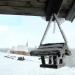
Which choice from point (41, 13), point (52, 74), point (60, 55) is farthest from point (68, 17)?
point (52, 74)

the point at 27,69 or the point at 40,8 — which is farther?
the point at 27,69

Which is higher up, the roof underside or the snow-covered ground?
the roof underside

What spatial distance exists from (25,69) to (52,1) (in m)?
6.84

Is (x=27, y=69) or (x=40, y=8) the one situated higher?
(x=40, y=8)

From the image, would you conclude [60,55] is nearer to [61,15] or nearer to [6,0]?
[61,15]

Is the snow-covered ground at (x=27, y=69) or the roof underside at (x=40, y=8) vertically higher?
the roof underside at (x=40, y=8)

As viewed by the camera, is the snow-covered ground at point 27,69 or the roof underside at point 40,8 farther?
the snow-covered ground at point 27,69

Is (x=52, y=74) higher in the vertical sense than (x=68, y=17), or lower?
lower

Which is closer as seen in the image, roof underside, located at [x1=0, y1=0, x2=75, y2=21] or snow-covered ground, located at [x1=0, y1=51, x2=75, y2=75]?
roof underside, located at [x1=0, y1=0, x2=75, y2=21]

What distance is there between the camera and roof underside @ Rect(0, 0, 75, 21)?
2641 mm

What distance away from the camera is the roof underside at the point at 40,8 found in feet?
8.66

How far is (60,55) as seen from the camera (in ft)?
8.28

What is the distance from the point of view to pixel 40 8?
280 cm

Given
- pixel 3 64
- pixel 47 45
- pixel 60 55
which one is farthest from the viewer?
pixel 3 64
